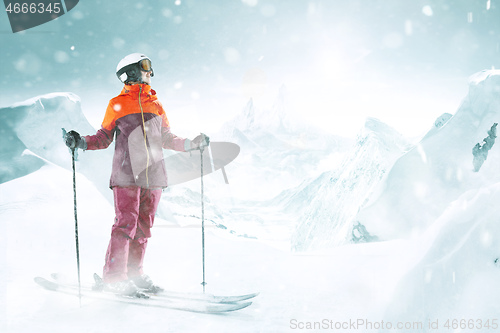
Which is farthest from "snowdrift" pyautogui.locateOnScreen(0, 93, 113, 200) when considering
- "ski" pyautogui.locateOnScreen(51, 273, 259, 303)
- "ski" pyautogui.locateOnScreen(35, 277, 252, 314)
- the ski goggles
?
the ski goggles

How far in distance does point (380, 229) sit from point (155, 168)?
29.0 meters

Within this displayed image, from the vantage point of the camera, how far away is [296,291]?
4035mm

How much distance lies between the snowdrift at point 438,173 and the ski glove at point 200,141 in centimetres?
2095

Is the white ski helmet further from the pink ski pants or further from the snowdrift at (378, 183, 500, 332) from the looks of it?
the snowdrift at (378, 183, 500, 332)

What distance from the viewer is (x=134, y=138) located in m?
3.80

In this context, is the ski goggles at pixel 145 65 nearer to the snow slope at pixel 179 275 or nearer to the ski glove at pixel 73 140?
the ski glove at pixel 73 140

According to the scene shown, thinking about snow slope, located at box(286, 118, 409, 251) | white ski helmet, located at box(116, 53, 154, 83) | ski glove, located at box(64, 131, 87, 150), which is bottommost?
ski glove, located at box(64, 131, 87, 150)

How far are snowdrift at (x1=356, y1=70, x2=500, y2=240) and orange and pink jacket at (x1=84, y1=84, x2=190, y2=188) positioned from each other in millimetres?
21422

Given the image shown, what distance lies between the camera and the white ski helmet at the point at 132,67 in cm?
385

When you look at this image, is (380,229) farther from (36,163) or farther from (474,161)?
(36,163)

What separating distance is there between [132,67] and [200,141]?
1.19m

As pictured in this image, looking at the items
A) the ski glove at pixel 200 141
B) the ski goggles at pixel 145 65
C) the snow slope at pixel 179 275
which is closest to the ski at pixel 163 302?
the snow slope at pixel 179 275

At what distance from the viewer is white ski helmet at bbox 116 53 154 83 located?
12.6 feet

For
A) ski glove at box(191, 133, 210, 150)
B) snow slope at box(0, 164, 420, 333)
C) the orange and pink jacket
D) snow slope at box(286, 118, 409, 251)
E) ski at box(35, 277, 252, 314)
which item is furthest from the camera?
snow slope at box(286, 118, 409, 251)
